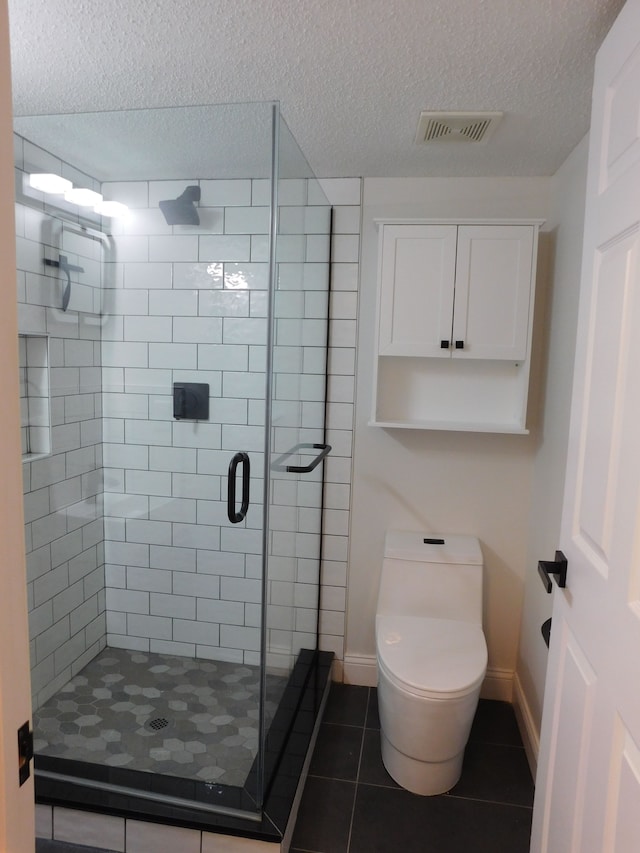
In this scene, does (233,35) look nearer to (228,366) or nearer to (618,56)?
(618,56)

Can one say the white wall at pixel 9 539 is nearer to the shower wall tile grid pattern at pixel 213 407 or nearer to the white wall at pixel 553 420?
the shower wall tile grid pattern at pixel 213 407

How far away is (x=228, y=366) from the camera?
208 cm

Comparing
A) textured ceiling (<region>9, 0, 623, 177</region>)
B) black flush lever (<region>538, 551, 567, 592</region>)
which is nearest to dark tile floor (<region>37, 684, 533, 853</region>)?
black flush lever (<region>538, 551, 567, 592</region>)

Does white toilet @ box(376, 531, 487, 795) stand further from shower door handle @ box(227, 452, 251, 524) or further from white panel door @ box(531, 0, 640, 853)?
shower door handle @ box(227, 452, 251, 524)

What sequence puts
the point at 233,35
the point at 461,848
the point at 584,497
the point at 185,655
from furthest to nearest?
the point at 185,655, the point at 461,848, the point at 233,35, the point at 584,497

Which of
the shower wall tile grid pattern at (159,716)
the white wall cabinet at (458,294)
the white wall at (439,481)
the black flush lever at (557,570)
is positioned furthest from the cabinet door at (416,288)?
the shower wall tile grid pattern at (159,716)

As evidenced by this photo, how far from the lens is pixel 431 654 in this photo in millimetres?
2059

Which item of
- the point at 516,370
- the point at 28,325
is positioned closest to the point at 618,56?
the point at 516,370

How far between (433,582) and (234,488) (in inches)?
43.7

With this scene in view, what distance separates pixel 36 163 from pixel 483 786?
2742 millimetres

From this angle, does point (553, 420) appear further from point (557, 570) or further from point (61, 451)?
point (61, 451)

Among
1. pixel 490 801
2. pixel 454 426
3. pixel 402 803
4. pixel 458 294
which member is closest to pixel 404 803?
pixel 402 803

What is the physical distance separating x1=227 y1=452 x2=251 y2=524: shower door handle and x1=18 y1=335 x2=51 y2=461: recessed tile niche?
2.57 feet

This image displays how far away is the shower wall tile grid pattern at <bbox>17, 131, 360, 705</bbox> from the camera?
199cm
